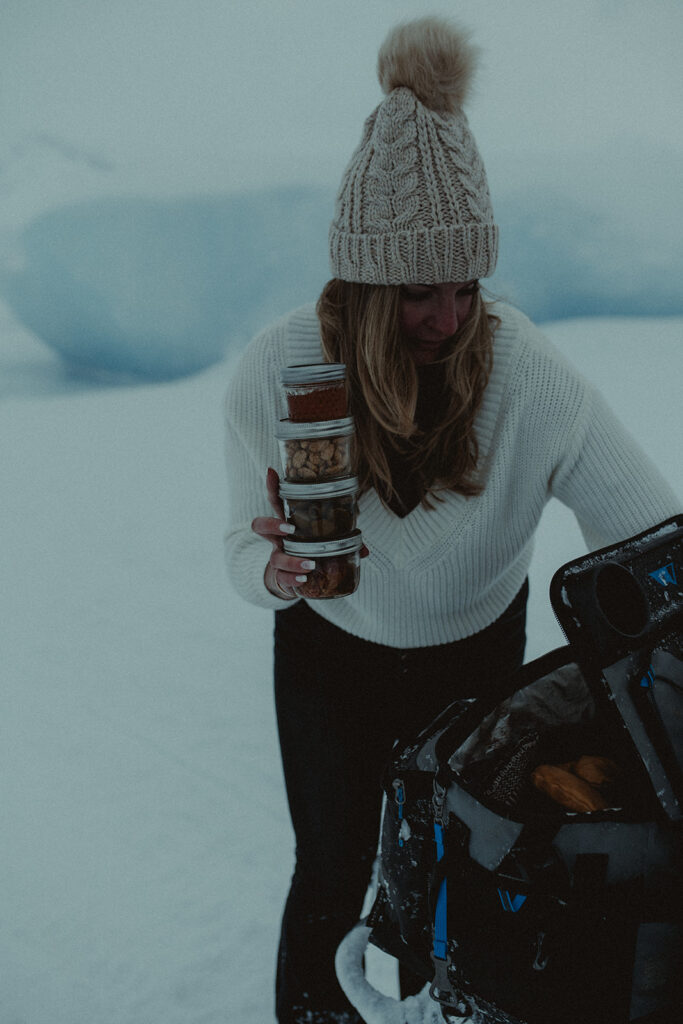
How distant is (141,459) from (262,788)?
173cm

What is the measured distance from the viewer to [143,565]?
7.95ft

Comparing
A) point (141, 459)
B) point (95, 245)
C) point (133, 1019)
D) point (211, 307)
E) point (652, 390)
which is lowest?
point (133, 1019)

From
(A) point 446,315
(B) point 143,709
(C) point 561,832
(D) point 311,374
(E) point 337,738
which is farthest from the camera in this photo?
(B) point 143,709

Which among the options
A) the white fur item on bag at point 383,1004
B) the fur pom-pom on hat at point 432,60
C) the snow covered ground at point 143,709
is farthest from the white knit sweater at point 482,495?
the snow covered ground at point 143,709

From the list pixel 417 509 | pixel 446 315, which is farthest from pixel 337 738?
pixel 446 315

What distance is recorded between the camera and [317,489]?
2.12 ft

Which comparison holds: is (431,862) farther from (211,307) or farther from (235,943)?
(211,307)

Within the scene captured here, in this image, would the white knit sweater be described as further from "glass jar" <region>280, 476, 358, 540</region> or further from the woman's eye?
"glass jar" <region>280, 476, 358, 540</region>

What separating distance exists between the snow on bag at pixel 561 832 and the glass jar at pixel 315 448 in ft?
0.69

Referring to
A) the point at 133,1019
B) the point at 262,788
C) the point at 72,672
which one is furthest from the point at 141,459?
the point at 133,1019

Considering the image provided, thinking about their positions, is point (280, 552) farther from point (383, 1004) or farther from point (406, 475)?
point (383, 1004)

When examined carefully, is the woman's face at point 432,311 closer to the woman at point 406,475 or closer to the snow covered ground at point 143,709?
the woman at point 406,475

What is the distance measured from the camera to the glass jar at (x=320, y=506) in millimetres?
648

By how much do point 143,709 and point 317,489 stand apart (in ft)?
4.50
